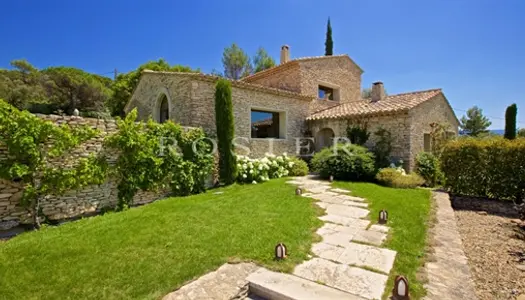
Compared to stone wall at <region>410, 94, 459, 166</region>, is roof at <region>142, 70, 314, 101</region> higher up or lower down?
higher up

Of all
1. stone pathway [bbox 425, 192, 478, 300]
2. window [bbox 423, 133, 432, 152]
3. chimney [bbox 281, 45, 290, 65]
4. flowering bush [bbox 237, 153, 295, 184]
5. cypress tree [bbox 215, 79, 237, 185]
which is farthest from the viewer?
chimney [bbox 281, 45, 290, 65]

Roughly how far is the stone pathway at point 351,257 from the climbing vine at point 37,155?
5865mm

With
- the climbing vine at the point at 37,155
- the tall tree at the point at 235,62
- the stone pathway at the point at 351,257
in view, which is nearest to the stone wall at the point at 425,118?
the stone pathway at the point at 351,257

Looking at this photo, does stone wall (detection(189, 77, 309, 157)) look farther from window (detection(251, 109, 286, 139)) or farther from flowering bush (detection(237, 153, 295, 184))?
window (detection(251, 109, 286, 139))

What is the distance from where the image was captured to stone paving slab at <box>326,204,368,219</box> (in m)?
5.55

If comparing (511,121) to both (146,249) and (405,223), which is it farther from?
(146,249)

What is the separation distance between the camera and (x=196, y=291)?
8.73ft

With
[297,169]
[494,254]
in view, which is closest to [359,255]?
[494,254]

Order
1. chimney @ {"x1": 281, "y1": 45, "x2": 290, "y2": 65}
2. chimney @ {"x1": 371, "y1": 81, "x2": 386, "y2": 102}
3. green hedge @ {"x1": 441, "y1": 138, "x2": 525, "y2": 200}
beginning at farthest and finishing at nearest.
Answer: chimney @ {"x1": 281, "y1": 45, "x2": 290, "y2": 65} → chimney @ {"x1": 371, "y1": 81, "x2": 386, "y2": 102} → green hedge @ {"x1": 441, "y1": 138, "x2": 525, "y2": 200}

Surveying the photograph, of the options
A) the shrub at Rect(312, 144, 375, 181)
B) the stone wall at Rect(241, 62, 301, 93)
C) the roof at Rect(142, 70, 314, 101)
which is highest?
the stone wall at Rect(241, 62, 301, 93)

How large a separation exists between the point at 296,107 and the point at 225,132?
5.67 m

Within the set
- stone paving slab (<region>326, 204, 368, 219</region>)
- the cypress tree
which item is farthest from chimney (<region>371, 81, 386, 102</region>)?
stone paving slab (<region>326, 204, 368, 219</region>)

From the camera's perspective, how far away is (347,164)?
10.2m

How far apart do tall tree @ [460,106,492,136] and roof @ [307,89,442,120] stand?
27955 mm
